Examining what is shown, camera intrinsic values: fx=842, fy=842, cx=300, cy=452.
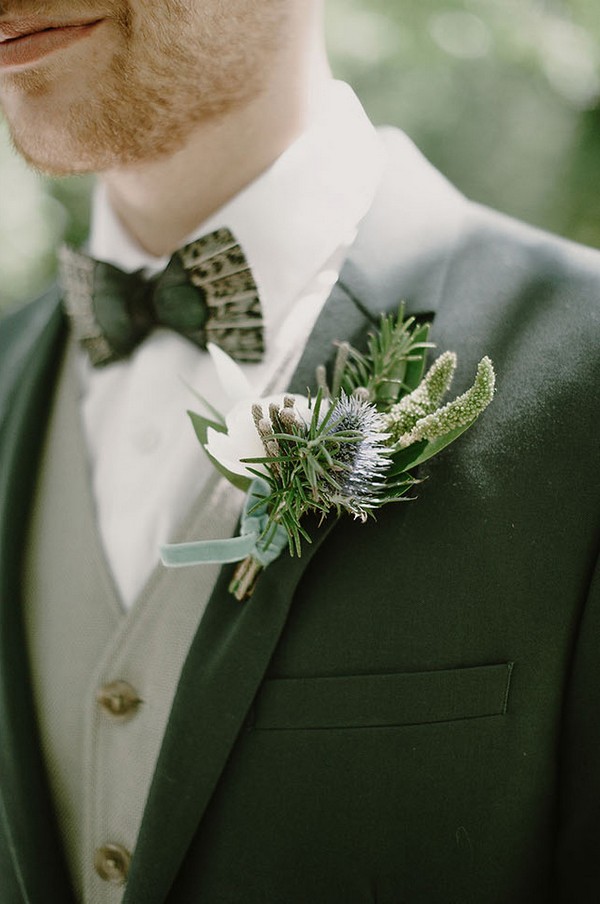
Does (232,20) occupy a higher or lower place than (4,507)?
higher

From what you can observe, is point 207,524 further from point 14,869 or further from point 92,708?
point 14,869

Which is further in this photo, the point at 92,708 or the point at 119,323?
the point at 119,323

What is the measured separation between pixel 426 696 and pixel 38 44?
121 cm

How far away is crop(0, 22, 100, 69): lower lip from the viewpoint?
53.9 inches

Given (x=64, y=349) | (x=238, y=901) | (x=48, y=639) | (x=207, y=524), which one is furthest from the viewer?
(x=64, y=349)

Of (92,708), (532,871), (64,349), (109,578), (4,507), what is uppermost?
(64,349)

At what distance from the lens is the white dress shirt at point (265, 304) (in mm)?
1450

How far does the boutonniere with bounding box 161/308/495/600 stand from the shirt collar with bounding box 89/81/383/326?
0.29m

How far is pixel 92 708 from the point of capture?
4.52 feet

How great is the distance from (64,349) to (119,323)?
266 mm

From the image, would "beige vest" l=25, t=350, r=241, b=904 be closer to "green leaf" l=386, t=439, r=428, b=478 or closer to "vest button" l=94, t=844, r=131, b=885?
"vest button" l=94, t=844, r=131, b=885

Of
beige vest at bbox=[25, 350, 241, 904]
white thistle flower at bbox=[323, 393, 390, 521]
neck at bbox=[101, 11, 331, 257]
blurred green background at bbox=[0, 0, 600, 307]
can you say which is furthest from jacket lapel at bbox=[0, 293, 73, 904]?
blurred green background at bbox=[0, 0, 600, 307]

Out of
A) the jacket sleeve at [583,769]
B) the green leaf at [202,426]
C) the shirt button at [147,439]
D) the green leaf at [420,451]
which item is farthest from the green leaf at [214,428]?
the jacket sleeve at [583,769]

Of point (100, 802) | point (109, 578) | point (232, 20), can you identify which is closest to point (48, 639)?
point (109, 578)
